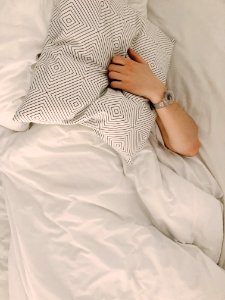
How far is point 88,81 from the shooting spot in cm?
93

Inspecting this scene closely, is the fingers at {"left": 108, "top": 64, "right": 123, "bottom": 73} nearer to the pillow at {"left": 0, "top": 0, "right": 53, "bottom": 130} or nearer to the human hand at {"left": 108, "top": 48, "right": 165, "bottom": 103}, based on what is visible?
the human hand at {"left": 108, "top": 48, "right": 165, "bottom": 103}

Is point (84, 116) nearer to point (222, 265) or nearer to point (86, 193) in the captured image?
point (86, 193)

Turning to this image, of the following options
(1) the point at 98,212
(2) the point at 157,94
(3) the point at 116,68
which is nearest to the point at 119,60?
(3) the point at 116,68

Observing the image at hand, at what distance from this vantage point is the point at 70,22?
929 mm

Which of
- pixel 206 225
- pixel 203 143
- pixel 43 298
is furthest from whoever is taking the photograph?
pixel 203 143

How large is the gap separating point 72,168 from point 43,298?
32 centimetres

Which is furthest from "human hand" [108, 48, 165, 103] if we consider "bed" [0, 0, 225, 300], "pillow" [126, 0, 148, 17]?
"pillow" [126, 0, 148, 17]

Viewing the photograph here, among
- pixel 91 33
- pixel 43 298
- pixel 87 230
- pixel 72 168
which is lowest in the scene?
pixel 43 298

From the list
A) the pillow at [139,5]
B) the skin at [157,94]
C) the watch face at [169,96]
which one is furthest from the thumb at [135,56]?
the pillow at [139,5]

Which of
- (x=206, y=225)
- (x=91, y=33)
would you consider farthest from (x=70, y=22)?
(x=206, y=225)

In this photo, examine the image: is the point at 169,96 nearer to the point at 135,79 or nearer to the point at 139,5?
the point at 135,79

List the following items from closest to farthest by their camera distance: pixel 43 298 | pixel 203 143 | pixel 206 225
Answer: pixel 43 298, pixel 206 225, pixel 203 143

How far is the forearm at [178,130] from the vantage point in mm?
1015

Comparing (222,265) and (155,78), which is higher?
(155,78)
